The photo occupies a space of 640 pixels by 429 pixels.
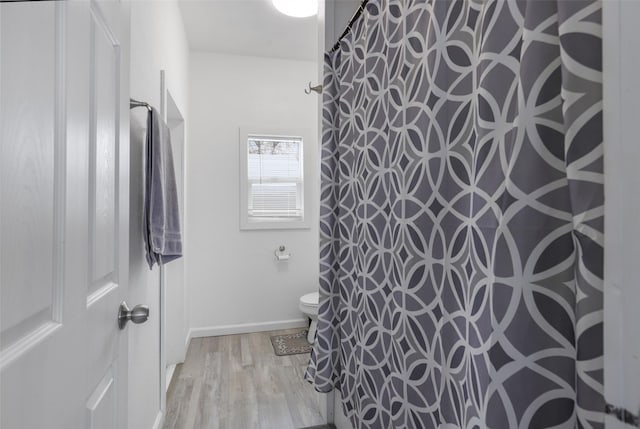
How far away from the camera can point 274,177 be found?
10.7 ft

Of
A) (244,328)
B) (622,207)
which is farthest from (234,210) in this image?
(622,207)

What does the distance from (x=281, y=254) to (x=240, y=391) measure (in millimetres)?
1336

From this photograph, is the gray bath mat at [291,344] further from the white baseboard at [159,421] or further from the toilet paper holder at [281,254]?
the white baseboard at [159,421]

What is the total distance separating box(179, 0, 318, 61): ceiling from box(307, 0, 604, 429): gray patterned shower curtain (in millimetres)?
1506

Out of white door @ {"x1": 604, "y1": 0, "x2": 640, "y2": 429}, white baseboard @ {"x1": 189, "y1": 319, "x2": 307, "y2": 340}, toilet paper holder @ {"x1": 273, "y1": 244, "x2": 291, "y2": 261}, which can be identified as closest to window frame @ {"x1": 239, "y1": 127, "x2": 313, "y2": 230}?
toilet paper holder @ {"x1": 273, "y1": 244, "x2": 291, "y2": 261}

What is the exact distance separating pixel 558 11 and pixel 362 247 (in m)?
0.91

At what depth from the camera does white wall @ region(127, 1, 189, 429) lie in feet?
4.32

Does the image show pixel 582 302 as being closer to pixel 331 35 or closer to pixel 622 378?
pixel 622 378

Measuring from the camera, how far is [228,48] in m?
2.96

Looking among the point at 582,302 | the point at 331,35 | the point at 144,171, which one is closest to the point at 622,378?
the point at 582,302

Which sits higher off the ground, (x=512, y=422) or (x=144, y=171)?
(x=144, y=171)

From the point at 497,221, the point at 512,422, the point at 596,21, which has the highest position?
the point at 596,21

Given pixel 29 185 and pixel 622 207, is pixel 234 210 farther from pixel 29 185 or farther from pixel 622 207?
pixel 622 207

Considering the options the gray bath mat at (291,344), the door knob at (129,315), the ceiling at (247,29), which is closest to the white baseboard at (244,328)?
the gray bath mat at (291,344)
